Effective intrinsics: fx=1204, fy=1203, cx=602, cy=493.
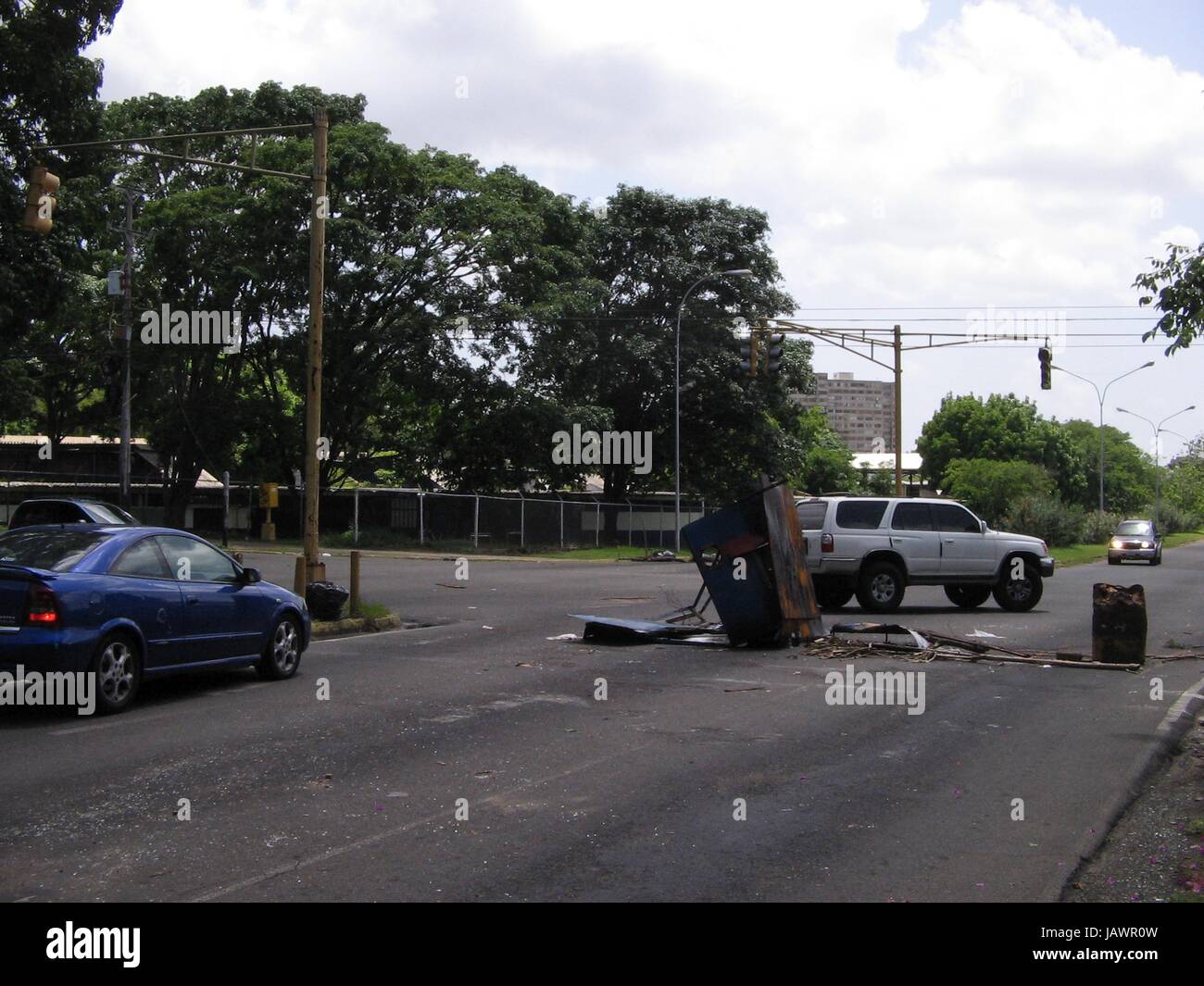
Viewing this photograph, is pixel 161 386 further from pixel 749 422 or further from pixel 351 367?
pixel 749 422

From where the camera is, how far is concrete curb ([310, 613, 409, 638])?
1603 centimetres

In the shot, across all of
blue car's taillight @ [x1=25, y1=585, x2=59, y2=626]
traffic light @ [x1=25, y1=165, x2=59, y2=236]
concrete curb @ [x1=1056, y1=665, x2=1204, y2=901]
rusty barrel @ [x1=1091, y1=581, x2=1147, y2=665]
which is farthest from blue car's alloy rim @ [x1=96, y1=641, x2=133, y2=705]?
rusty barrel @ [x1=1091, y1=581, x2=1147, y2=665]

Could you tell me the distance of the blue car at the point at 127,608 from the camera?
940 centimetres

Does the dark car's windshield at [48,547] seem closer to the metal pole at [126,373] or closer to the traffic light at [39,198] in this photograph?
the traffic light at [39,198]

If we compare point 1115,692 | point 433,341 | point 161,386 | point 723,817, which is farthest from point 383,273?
point 723,817

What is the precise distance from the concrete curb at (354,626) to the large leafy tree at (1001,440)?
3043 inches

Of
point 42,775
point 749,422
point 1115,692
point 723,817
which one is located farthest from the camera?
point 749,422

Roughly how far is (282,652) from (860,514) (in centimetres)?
1114

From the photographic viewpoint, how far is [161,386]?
4138 centimetres

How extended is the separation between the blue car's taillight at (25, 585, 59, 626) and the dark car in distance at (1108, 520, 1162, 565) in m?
40.4

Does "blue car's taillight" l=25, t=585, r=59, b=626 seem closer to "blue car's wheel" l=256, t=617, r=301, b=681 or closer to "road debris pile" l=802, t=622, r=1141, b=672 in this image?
"blue car's wheel" l=256, t=617, r=301, b=681

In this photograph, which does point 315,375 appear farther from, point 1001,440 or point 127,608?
point 1001,440

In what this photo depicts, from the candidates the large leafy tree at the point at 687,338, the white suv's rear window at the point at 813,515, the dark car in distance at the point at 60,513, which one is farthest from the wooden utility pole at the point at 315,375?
the large leafy tree at the point at 687,338
